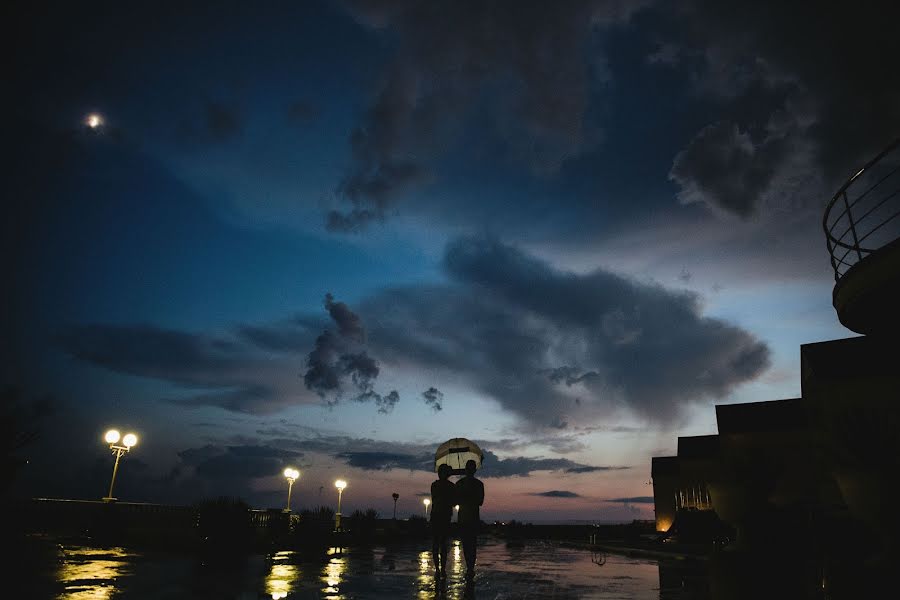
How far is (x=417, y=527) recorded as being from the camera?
33969 millimetres

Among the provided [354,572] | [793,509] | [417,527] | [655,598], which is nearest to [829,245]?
[793,509]

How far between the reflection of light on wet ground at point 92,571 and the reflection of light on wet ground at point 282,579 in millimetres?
2099

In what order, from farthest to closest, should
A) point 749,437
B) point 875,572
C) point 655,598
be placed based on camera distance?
point 749,437 → point 655,598 → point 875,572

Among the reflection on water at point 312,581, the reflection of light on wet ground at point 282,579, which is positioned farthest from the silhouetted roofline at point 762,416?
the reflection of light on wet ground at point 282,579

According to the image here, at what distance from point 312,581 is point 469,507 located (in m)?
3.34

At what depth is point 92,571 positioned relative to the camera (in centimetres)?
856

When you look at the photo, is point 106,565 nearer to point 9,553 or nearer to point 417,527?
point 9,553

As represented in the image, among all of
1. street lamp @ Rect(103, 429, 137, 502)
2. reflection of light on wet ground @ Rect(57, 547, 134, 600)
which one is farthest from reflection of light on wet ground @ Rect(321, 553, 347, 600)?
street lamp @ Rect(103, 429, 137, 502)

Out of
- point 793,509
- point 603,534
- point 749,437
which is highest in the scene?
point 749,437

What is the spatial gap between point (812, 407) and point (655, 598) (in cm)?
1878

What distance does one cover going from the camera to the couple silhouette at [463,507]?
8219 mm

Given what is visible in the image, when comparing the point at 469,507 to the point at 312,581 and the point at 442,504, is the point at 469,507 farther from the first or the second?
the point at 312,581

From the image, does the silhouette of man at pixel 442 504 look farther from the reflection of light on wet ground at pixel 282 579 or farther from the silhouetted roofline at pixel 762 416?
the silhouetted roofline at pixel 762 416

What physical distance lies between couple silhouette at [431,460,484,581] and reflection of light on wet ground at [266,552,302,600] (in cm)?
245
